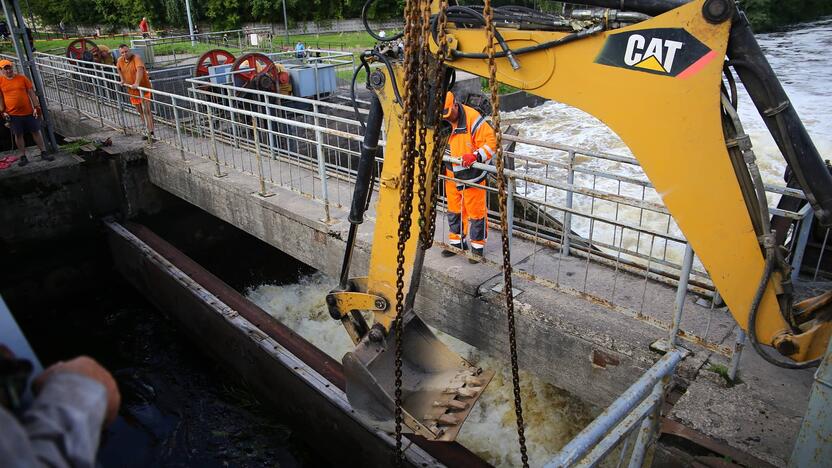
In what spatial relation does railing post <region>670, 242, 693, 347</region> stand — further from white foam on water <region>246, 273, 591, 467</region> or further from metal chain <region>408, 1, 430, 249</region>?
white foam on water <region>246, 273, 591, 467</region>

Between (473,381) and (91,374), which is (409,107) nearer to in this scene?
(473,381)

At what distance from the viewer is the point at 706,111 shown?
2891mm

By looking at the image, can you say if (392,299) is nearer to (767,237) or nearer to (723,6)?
(767,237)

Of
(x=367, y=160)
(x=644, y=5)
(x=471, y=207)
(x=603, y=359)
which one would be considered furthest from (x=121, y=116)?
(x=644, y=5)

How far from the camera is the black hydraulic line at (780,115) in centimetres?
274

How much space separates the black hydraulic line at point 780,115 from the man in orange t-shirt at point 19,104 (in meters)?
9.80

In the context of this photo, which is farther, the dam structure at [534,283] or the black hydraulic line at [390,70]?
the black hydraulic line at [390,70]

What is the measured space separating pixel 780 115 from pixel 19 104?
35.0ft

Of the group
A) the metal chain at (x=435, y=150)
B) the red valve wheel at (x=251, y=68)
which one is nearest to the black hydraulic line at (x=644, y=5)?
the metal chain at (x=435, y=150)

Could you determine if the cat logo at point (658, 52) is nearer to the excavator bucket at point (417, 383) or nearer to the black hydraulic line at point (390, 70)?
the black hydraulic line at point (390, 70)

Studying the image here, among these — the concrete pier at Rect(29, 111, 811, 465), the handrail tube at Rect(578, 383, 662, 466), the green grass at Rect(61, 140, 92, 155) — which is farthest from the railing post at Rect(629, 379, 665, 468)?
the green grass at Rect(61, 140, 92, 155)

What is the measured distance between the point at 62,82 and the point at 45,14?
166 feet

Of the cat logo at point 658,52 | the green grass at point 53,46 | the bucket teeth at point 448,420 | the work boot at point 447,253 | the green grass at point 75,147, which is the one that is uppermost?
the cat logo at point 658,52

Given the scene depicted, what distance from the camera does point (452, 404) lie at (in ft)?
13.4
